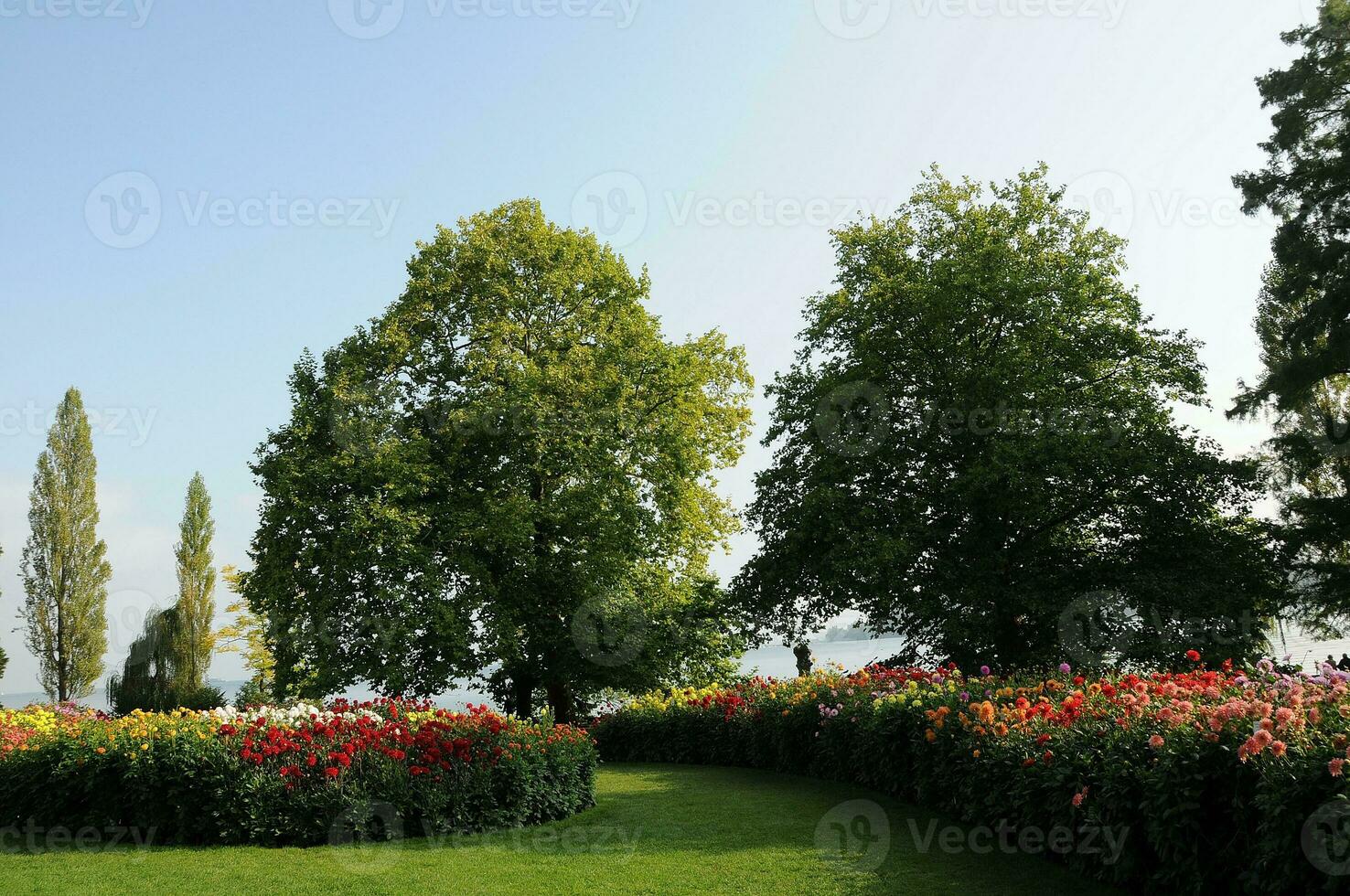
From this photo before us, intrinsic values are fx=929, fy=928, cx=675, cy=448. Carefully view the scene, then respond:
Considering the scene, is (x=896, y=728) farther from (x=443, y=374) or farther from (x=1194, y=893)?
(x=443, y=374)

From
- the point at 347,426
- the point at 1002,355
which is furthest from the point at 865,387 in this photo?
the point at 347,426

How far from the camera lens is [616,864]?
8.38m

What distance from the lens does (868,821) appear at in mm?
9758

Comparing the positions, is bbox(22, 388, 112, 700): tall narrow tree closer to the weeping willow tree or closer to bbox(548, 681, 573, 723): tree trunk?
the weeping willow tree

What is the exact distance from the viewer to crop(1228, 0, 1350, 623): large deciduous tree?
60.8ft

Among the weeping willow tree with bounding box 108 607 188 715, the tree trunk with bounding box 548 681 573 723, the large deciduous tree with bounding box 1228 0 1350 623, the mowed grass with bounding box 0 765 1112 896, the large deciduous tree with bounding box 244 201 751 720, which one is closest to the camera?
the mowed grass with bounding box 0 765 1112 896

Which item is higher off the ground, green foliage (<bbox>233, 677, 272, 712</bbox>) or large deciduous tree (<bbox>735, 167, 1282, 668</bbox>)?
large deciduous tree (<bbox>735, 167, 1282, 668</bbox>)

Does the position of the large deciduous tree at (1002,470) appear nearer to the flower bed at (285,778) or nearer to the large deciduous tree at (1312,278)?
the large deciduous tree at (1312,278)

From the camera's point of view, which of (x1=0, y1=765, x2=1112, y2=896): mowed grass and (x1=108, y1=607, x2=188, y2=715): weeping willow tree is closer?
(x1=0, y1=765, x2=1112, y2=896): mowed grass

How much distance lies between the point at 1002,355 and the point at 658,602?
33.8ft

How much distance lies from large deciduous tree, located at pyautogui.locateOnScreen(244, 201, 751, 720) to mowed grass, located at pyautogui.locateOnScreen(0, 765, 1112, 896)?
1137 cm

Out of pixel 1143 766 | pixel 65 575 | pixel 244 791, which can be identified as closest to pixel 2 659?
pixel 65 575

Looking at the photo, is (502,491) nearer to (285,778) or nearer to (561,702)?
(561,702)

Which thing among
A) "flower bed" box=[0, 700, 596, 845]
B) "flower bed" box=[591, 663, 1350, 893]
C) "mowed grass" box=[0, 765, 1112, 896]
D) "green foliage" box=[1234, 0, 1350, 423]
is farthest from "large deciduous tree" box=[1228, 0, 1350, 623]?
"flower bed" box=[0, 700, 596, 845]
